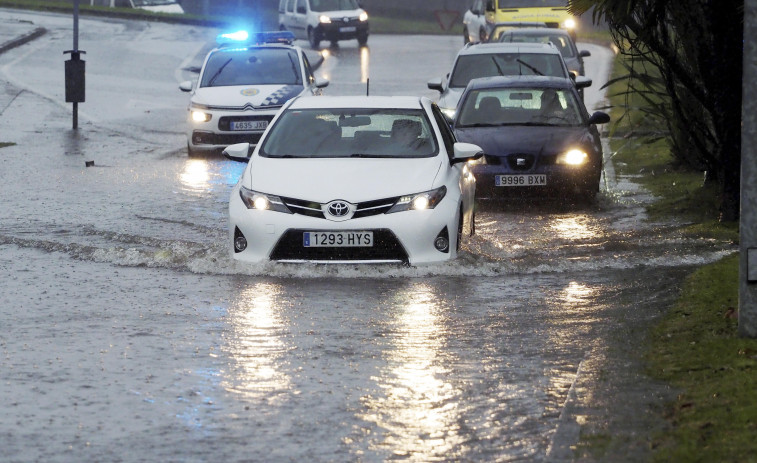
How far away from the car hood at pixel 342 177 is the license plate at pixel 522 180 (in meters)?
3.93

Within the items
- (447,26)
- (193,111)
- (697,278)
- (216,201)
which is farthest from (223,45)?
(447,26)

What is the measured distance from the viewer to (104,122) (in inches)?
1059

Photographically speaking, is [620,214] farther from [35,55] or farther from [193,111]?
[35,55]

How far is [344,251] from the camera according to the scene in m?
11.7

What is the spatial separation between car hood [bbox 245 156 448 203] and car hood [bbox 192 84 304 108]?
9.74 metres

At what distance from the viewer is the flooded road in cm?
689

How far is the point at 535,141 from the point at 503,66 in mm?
7164

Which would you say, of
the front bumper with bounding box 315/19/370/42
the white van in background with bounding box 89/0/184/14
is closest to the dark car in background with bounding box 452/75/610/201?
the front bumper with bounding box 315/19/370/42

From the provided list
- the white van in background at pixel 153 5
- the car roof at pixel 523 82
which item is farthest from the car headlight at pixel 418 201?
the white van in background at pixel 153 5

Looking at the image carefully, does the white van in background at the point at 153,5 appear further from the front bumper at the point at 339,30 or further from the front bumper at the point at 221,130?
the front bumper at the point at 221,130

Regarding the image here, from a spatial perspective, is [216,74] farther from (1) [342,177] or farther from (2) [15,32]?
(2) [15,32]

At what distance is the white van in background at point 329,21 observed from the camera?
44562 millimetres

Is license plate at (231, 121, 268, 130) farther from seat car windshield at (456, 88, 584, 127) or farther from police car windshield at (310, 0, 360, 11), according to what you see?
police car windshield at (310, 0, 360, 11)

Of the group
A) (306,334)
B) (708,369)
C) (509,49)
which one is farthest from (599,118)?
(708,369)
